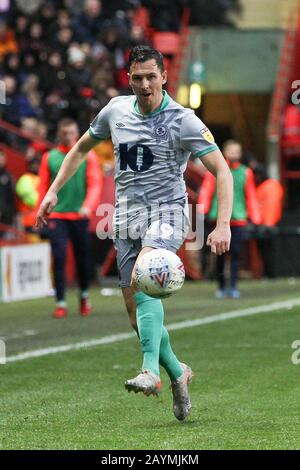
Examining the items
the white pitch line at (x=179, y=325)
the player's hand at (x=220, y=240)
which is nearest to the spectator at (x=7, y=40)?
the white pitch line at (x=179, y=325)

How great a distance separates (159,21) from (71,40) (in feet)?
10.2

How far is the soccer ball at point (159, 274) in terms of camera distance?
787 cm

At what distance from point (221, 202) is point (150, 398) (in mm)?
1844

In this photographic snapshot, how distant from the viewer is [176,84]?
25.8 metres

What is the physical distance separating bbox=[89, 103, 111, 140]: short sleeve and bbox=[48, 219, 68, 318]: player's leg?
24.2 ft

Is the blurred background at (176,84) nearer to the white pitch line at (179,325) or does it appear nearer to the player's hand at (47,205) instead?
the white pitch line at (179,325)

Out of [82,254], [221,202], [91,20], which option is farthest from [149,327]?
[91,20]

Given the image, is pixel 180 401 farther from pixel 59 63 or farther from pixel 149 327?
pixel 59 63

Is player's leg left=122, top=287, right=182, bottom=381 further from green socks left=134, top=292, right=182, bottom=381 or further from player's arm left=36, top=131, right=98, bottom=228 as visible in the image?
player's arm left=36, top=131, right=98, bottom=228

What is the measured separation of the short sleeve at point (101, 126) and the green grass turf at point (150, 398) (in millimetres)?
1655

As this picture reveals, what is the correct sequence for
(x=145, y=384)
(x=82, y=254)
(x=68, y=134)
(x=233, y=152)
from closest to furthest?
(x=145, y=384)
(x=68, y=134)
(x=82, y=254)
(x=233, y=152)
